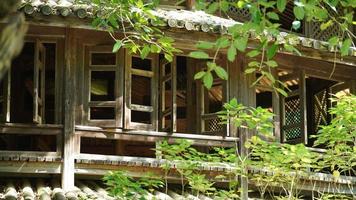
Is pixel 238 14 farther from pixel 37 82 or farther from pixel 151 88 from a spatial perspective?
pixel 37 82

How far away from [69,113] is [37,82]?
631 mm

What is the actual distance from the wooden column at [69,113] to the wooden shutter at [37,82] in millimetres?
373

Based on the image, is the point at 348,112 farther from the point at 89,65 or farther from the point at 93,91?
the point at 93,91

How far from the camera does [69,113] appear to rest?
9984mm

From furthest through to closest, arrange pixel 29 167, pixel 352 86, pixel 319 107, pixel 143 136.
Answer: pixel 319 107 → pixel 352 86 → pixel 143 136 → pixel 29 167

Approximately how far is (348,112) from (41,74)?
176 inches

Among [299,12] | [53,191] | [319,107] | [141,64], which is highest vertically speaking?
[141,64]

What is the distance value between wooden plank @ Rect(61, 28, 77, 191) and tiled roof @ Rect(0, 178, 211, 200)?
0.19 meters

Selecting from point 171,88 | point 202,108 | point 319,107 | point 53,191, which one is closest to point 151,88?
point 171,88

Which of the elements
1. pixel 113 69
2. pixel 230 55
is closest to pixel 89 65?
pixel 113 69

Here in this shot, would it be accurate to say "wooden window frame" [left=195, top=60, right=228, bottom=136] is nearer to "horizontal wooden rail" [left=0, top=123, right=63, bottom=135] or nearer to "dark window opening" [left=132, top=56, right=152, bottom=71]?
"dark window opening" [left=132, top=56, right=152, bottom=71]

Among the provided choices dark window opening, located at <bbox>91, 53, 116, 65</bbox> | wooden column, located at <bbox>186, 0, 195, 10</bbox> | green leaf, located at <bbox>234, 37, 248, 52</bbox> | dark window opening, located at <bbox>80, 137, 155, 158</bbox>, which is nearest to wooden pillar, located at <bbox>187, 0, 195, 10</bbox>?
wooden column, located at <bbox>186, 0, 195, 10</bbox>

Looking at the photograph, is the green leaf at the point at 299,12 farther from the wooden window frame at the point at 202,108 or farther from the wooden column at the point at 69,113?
the wooden window frame at the point at 202,108

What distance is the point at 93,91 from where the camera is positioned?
1252cm
